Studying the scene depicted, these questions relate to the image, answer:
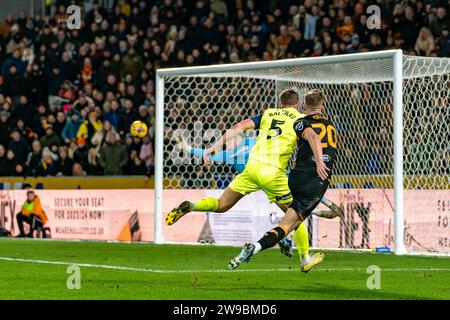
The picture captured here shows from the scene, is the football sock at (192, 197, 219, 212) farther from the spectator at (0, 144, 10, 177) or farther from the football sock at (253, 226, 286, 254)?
the spectator at (0, 144, 10, 177)

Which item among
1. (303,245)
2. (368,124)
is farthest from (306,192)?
(368,124)

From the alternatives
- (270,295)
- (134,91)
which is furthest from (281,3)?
(270,295)

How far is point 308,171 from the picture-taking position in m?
10.8

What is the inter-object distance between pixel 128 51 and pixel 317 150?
14.9 meters

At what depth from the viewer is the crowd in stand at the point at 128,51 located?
21.1 m

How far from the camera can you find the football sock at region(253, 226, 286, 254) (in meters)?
10.3

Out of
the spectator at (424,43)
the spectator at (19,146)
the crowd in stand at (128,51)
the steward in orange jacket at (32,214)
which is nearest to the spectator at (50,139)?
the crowd in stand at (128,51)

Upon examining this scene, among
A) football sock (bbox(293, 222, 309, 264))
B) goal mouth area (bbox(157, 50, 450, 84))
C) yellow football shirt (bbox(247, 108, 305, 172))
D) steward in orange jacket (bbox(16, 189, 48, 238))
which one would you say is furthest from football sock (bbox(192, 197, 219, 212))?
steward in orange jacket (bbox(16, 189, 48, 238))

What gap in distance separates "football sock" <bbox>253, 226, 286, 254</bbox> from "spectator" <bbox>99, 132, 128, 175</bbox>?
1141cm

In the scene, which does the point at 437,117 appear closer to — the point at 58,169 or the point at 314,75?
the point at 314,75

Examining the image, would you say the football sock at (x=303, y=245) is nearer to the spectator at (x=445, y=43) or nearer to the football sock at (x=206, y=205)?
the football sock at (x=206, y=205)

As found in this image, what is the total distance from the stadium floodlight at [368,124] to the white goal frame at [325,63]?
0.02 m

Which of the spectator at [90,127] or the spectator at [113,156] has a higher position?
the spectator at [90,127]

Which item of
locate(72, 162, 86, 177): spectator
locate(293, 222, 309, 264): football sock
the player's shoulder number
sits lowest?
locate(293, 222, 309, 264): football sock
